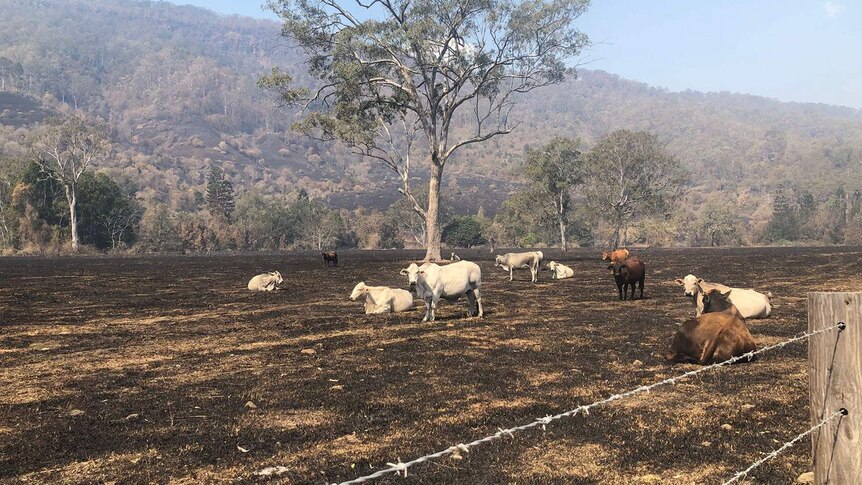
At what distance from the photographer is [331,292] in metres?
23.1

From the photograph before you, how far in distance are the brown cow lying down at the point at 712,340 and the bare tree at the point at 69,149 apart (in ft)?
248

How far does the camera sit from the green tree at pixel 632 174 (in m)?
83.4

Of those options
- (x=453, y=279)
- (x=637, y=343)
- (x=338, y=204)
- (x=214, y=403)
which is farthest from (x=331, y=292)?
(x=338, y=204)

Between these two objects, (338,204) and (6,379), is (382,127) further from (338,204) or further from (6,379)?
(338,204)

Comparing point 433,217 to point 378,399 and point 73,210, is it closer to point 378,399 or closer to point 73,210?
point 378,399

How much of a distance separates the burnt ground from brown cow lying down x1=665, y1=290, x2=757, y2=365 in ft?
0.82

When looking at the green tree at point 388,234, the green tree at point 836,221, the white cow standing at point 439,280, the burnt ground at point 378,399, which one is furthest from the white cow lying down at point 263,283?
the green tree at point 836,221

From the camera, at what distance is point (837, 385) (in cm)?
386

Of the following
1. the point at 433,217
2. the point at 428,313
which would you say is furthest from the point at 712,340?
the point at 433,217

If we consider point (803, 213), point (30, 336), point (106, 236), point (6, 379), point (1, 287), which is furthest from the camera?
point (803, 213)

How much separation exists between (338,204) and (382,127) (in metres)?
150

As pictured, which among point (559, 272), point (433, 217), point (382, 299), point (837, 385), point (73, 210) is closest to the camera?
point (837, 385)

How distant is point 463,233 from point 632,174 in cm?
3550

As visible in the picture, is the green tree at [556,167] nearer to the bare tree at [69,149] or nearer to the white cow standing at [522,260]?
the white cow standing at [522,260]
